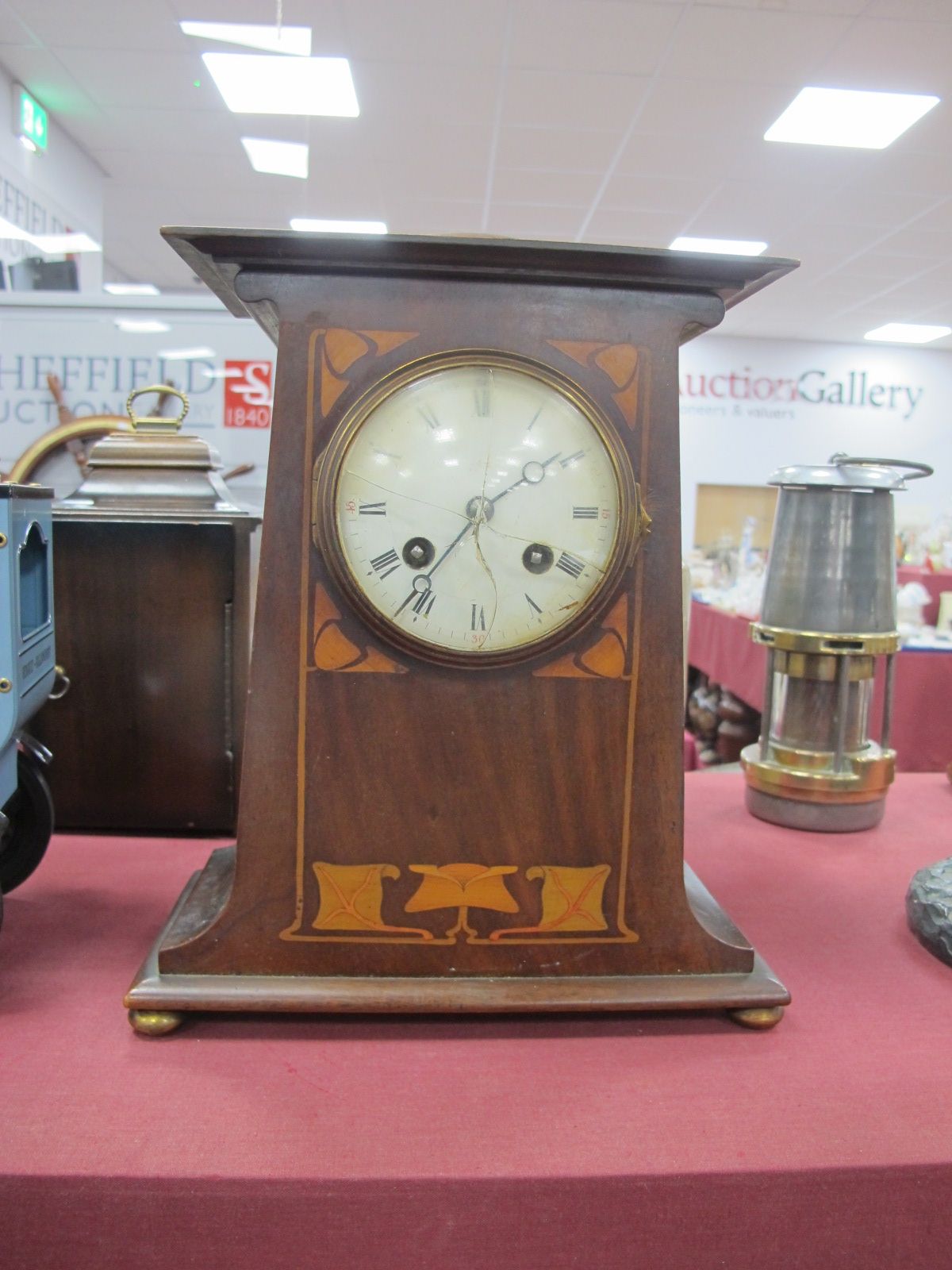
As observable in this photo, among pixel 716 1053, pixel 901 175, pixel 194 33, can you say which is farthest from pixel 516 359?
pixel 901 175

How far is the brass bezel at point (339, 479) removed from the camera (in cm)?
63

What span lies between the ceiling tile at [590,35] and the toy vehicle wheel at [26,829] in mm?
2869

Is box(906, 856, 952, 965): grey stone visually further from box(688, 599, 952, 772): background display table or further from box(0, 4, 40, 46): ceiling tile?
box(0, 4, 40, 46): ceiling tile

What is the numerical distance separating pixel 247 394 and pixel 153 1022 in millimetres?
1146

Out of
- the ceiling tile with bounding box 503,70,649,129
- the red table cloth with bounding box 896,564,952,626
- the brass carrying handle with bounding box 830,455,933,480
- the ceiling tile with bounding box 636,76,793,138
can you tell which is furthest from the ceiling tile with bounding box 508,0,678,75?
the brass carrying handle with bounding box 830,455,933,480

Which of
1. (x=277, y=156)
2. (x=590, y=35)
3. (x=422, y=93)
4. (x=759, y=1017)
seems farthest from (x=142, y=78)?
(x=759, y=1017)

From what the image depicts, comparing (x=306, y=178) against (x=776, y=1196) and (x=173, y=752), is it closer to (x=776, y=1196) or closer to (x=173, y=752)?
(x=173, y=752)

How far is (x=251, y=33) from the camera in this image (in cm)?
307

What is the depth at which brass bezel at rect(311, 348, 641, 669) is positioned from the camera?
24.7 inches

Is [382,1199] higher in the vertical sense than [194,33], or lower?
lower

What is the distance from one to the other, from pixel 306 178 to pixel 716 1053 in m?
4.68

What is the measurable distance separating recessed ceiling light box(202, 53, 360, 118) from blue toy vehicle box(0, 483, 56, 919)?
3104 mm

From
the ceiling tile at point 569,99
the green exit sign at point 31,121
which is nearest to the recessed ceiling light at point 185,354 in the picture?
the ceiling tile at point 569,99

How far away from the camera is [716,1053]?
62 centimetres
